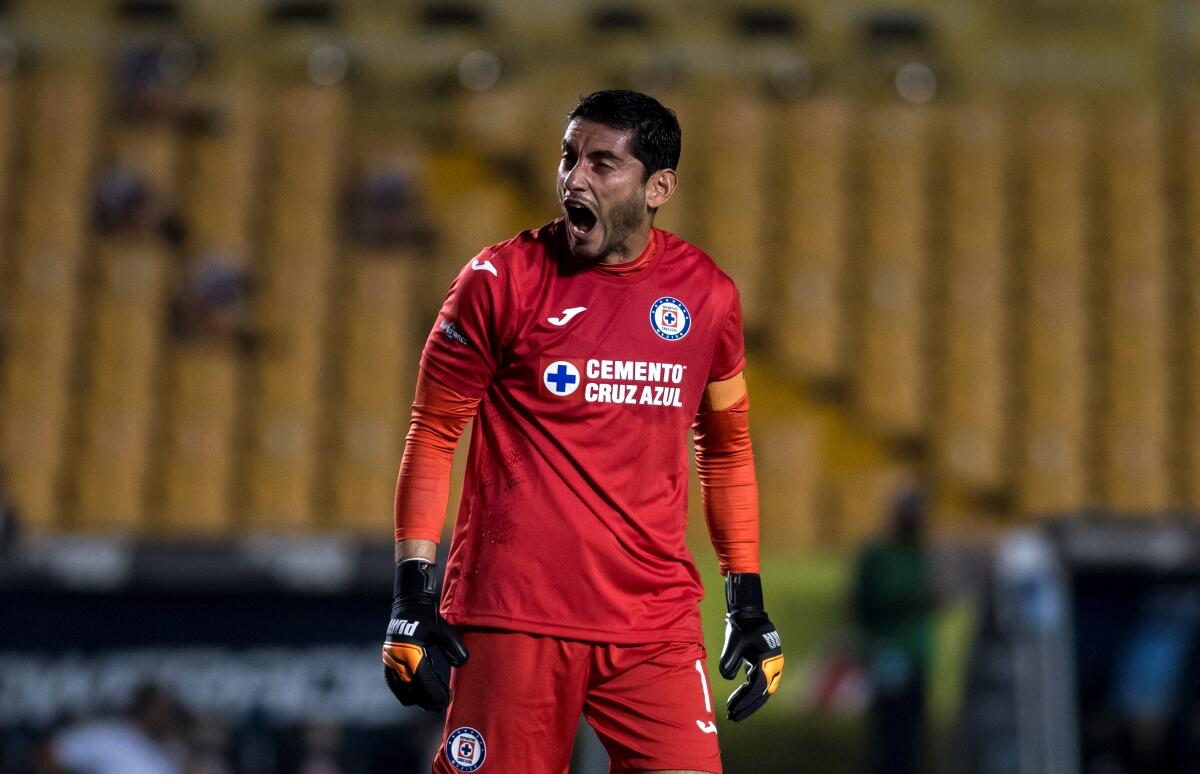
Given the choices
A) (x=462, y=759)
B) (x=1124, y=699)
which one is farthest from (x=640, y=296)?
(x=1124, y=699)

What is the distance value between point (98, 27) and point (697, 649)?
9.40m

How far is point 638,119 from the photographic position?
3.27 metres

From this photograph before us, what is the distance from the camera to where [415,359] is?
10039mm

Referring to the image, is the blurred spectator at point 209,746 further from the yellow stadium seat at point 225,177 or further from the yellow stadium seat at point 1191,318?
the yellow stadium seat at point 1191,318

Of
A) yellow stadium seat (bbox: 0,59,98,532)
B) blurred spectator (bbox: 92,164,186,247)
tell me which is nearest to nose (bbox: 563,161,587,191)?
yellow stadium seat (bbox: 0,59,98,532)

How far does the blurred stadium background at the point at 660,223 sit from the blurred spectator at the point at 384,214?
21 millimetres

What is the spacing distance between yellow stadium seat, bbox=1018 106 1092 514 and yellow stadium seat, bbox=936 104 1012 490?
0.17 m

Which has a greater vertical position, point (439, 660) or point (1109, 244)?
point (1109, 244)

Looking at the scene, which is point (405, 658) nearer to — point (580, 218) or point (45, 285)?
point (580, 218)

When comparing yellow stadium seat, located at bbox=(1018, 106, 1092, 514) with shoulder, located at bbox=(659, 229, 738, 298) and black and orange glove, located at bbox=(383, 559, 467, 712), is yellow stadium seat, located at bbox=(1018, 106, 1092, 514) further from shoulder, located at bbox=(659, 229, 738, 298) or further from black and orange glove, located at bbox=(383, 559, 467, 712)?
black and orange glove, located at bbox=(383, 559, 467, 712)

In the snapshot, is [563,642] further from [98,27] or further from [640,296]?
[98,27]

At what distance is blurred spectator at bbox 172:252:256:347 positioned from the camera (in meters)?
9.92

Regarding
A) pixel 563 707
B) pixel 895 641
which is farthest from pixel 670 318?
pixel 895 641

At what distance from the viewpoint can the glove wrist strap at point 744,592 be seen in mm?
3525
